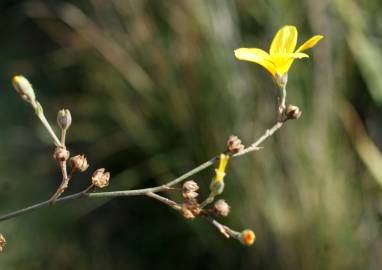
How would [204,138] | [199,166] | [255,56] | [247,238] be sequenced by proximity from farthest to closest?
1. [204,138]
2. [255,56]
3. [199,166]
4. [247,238]

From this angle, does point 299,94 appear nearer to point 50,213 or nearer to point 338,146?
point 338,146

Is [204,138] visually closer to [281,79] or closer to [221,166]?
[281,79]

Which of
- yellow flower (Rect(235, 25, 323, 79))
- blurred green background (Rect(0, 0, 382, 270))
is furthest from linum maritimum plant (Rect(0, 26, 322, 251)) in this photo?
blurred green background (Rect(0, 0, 382, 270))

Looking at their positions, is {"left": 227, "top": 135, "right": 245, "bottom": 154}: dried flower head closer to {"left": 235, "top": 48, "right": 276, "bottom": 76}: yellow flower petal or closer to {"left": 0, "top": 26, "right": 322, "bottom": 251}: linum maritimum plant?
{"left": 0, "top": 26, "right": 322, "bottom": 251}: linum maritimum plant

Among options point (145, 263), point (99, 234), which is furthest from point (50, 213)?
point (145, 263)

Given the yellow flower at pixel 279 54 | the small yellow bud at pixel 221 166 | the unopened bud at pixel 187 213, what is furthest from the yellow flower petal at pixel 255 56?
the unopened bud at pixel 187 213

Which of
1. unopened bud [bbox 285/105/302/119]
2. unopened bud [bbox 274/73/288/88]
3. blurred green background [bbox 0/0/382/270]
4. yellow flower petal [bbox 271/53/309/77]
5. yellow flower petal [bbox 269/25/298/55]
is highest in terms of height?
yellow flower petal [bbox 269/25/298/55]

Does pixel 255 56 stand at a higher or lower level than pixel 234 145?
higher

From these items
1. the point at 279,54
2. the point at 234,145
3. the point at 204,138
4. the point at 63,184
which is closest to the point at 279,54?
the point at 279,54
